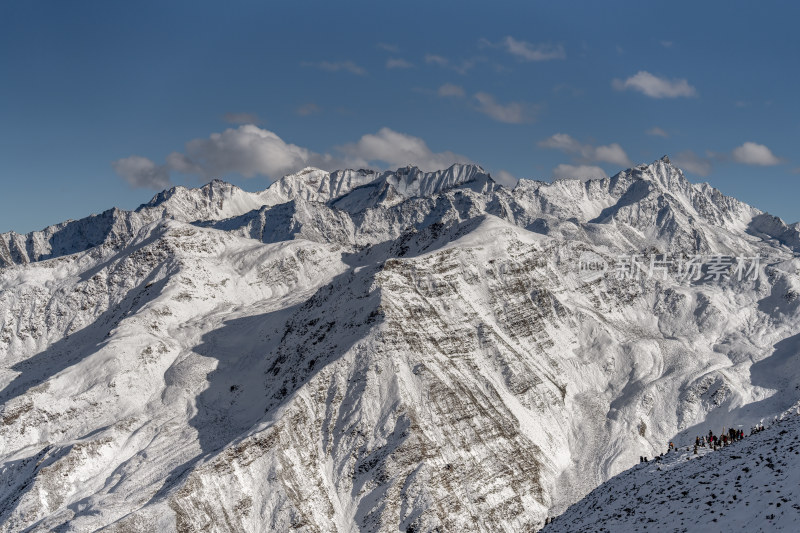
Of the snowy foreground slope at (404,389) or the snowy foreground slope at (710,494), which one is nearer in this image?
the snowy foreground slope at (710,494)

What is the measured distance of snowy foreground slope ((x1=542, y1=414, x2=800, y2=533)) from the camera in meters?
39.5

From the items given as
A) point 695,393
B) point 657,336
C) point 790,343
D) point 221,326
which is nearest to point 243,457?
point 221,326

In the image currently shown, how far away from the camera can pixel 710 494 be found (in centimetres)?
4562

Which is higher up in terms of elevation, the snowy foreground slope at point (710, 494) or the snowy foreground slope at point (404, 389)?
the snowy foreground slope at point (404, 389)

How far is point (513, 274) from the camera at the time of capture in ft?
447

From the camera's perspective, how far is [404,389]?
103 m

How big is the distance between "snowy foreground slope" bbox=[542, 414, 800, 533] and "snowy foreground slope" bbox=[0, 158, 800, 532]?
123ft

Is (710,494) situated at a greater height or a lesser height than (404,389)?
lesser

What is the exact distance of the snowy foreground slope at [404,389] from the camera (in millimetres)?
92000

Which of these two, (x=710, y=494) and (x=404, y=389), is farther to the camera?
(x=404, y=389)

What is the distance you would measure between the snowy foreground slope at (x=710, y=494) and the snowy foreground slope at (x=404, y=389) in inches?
1479

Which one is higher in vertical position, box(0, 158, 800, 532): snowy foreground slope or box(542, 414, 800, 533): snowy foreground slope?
box(0, 158, 800, 532): snowy foreground slope

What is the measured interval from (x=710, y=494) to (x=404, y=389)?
61183 millimetres

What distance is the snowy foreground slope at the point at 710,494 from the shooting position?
3954 centimetres
